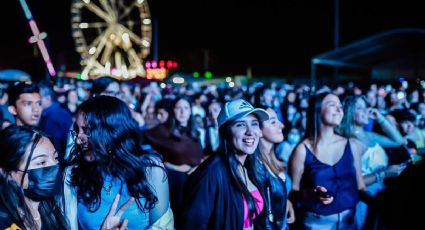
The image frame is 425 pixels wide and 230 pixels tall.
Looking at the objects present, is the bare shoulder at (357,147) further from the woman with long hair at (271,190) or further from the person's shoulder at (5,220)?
the person's shoulder at (5,220)

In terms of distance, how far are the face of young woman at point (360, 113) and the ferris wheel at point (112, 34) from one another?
24369 millimetres

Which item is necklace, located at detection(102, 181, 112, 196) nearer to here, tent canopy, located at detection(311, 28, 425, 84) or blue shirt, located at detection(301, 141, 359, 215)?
blue shirt, located at detection(301, 141, 359, 215)

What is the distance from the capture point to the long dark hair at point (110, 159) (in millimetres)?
2396

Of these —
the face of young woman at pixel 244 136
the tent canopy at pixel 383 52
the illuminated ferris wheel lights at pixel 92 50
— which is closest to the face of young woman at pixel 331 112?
the face of young woman at pixel 244 136

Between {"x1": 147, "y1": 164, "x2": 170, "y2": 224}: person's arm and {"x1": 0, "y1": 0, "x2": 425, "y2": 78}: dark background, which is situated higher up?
{"x1": 0, "y1": 0, "x2": 425, "y2": 78}: dark background

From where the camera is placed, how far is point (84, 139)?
248cm

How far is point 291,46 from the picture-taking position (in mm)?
40438

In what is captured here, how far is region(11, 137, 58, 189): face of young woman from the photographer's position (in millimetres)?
2059

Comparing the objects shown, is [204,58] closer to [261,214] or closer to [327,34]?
[327,34]

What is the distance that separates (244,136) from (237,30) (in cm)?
4181

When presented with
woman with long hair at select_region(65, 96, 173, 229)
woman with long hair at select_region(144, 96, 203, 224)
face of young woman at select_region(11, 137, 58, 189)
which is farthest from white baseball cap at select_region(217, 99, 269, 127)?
woman with long hair at select_region(144, 96, 203, 224)

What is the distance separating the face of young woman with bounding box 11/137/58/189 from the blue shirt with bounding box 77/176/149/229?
0.31 metres

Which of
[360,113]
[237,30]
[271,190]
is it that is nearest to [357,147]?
[360,113]

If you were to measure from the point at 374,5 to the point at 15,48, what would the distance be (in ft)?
108
